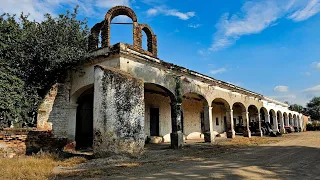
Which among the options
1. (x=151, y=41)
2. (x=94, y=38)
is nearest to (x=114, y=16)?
(x=94, y=38)

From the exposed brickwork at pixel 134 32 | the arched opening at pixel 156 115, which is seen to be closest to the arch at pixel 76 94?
the exposed brickwork at pixel 134 32

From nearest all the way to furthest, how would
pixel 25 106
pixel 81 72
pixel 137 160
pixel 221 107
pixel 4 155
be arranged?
1. pixel 137 160
2. pixel 4 155
3. pixel 25 106
4. pixel 81 72
5. pixel 221 107

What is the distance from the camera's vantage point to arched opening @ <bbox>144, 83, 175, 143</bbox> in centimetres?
1427

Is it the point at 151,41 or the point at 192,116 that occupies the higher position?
the point at 151,41

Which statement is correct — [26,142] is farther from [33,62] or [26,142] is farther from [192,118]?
[192,118]

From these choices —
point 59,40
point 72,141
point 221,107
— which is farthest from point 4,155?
point 221,107

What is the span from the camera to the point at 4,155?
8.85m

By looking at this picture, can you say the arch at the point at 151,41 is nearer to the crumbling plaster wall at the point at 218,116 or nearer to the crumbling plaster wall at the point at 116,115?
the crumbling plaster wall at the point at 116,115

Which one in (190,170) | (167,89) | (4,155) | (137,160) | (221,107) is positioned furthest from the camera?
(221,107)

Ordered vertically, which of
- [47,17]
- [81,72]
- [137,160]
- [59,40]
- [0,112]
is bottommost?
[137,160]

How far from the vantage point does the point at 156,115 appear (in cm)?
1502

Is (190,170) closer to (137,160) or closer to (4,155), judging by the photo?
(137,160)

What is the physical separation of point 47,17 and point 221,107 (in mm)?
15409

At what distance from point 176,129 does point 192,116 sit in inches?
253
